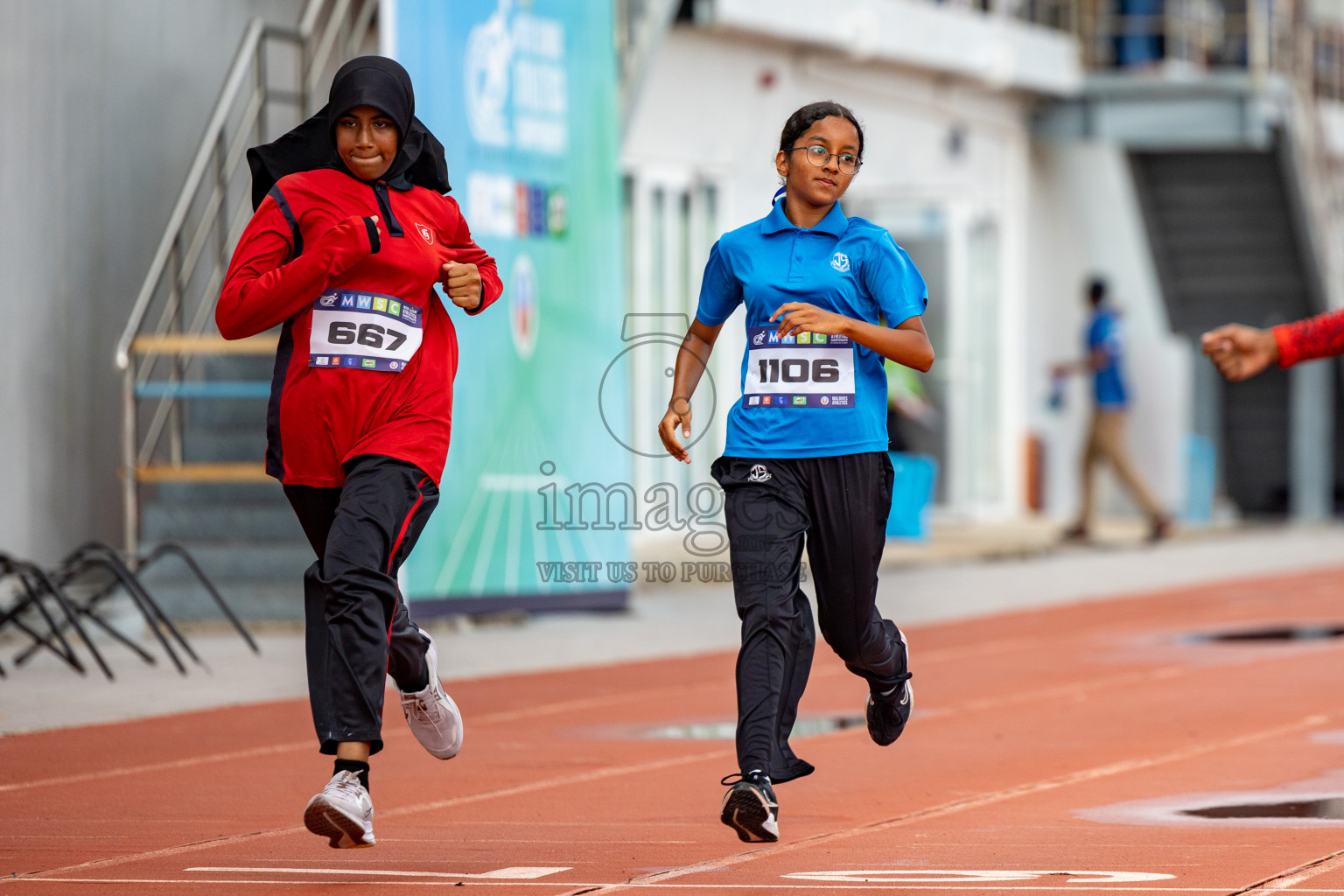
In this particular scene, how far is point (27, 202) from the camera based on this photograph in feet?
40.6

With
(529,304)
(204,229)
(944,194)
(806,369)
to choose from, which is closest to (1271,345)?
(806,369)

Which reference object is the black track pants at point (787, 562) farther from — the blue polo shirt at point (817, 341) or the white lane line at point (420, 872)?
the white lane line at point (420, 872)

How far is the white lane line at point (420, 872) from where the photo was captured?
5434 mm

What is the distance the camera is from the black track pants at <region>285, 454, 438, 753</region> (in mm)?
5539

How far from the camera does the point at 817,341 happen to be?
Result: 5.92 metres

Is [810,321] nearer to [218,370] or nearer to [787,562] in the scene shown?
[787,562]

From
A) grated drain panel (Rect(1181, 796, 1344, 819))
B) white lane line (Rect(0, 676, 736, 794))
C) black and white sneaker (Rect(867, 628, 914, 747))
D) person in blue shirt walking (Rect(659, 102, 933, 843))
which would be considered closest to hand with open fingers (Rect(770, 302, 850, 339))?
person in blue shirt walking (Rect(659, 102, 933, 843))

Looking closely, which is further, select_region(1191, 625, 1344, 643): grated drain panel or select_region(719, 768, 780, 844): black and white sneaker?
select_region(1191, 625, 1344, 643): grated drain panel

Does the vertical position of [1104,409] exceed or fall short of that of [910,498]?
it exceeds it

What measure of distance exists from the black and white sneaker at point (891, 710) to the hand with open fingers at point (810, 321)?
3.78 ft

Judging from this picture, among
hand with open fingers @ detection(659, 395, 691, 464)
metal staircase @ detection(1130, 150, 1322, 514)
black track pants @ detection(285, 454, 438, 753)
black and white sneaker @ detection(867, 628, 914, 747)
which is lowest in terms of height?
black and white sneaker @ detection(867, 628, 914, 747)

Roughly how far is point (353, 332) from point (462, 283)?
32cm

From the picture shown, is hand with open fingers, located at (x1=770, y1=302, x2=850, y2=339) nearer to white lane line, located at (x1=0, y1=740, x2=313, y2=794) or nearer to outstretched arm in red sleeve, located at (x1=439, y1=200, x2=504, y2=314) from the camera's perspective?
outstretched arm in red sleeve, located at (x1=439, y1=200, x2=504, y2=314)

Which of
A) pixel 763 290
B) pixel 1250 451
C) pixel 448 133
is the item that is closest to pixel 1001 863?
pixel 763 290
